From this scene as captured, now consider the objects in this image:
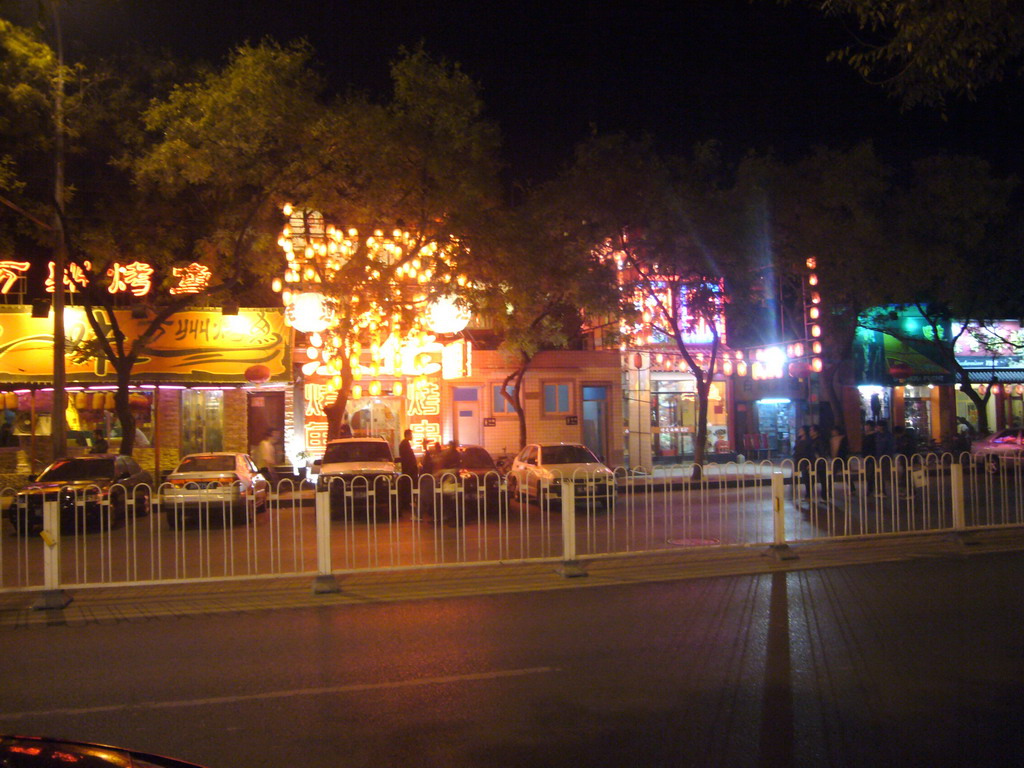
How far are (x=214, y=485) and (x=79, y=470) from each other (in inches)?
115

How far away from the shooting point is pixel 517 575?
445 inches

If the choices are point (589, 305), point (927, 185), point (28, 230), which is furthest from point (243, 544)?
point (927, 185)

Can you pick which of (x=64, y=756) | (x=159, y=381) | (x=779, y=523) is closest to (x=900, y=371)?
(x=779, y=523)

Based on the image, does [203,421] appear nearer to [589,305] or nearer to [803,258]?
[589,305]

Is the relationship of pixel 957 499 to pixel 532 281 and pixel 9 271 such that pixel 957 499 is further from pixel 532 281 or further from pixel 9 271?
pixel 9 271

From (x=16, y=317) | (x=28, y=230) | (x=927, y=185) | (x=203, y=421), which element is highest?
(x=927, y=185)

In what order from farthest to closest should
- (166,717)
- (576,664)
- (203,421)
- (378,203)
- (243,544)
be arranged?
(203,421) < (378,203) < (243,544) < (576,664) < (166,717)

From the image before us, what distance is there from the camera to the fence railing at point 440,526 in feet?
37.4

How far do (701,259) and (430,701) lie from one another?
19054 millimetres

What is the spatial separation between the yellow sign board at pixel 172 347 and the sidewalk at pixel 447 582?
Result: 44.1 ft

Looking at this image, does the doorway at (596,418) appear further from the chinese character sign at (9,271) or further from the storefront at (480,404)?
the chinese character sign at (9,271)

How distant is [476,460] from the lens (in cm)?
2038

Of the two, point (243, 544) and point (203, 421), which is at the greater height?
point (203, 421)

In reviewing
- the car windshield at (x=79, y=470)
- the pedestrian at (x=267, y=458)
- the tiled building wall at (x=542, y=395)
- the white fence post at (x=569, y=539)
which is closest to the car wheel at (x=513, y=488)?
the pedestrian at (x=267, y=458)
